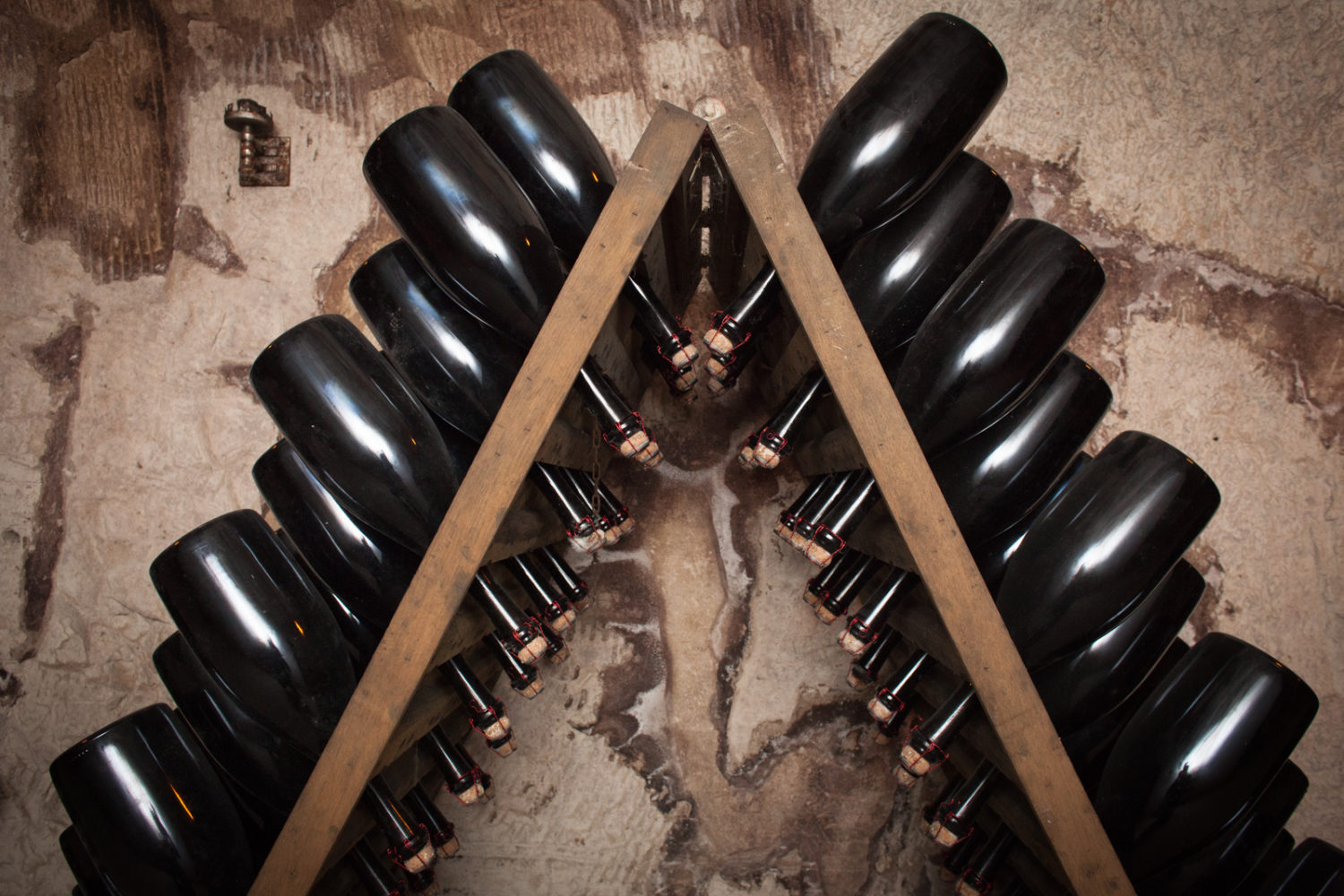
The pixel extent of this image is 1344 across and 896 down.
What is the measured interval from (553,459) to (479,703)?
0.21 metres

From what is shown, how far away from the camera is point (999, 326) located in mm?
541

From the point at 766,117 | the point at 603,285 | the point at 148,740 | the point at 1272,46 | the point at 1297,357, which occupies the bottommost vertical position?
the point at 148,740

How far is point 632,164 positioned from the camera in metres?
0.57

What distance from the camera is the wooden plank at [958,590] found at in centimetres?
51

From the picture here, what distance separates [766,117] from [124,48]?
0.82 m

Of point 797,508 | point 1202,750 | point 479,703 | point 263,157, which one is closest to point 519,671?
point 479,703

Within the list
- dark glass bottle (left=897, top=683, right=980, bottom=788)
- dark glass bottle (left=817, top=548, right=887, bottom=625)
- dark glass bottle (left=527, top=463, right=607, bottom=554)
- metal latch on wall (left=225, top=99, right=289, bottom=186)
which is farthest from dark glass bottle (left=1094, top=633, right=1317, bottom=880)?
metal latch on wall (left=225, top=99, right=289, bottom=186)

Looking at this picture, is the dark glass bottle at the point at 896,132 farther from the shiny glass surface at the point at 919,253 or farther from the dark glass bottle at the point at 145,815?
the dark glass bottle at the point at 145,815

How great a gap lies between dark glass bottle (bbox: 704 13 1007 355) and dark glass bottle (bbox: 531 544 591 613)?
0.92 feet

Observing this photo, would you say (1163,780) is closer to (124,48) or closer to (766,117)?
(766,117)

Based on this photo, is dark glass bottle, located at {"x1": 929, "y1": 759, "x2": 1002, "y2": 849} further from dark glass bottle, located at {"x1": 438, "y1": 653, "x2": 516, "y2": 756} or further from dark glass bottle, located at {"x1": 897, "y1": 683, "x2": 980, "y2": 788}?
dark glass bottle, located at {"x1": 438, "y1": 653, "x2": 516, "y2": 756}

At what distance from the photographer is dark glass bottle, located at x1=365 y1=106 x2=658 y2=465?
22.0 inches

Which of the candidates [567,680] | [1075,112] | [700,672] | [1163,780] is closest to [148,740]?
[567,680]

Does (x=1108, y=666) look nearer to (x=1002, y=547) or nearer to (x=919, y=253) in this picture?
(x=1002, y=547)
